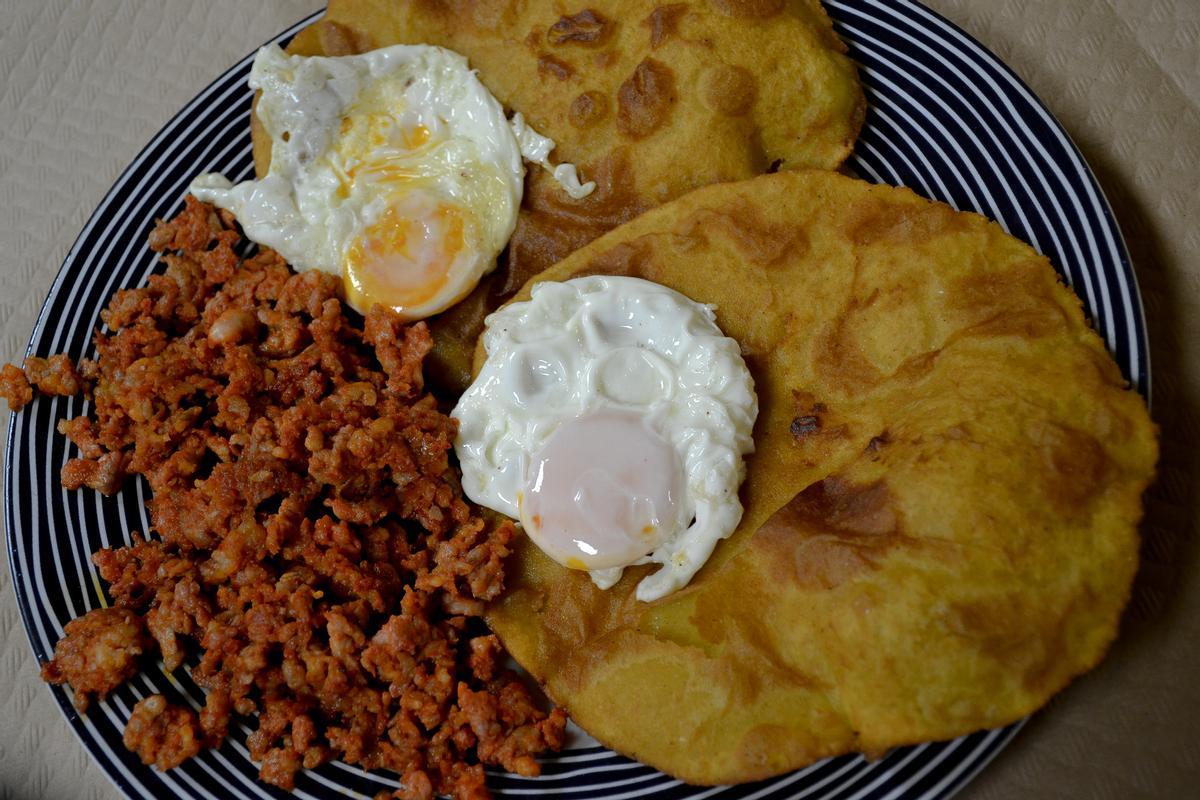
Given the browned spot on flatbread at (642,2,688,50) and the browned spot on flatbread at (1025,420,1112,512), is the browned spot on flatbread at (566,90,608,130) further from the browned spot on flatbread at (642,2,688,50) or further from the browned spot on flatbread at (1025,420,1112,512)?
the browned spot on flatbread at (1025,420,1112,512)

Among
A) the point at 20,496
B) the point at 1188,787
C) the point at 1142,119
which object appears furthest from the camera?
the point at 1142,119

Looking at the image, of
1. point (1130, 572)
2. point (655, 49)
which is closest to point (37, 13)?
point (655, 49)

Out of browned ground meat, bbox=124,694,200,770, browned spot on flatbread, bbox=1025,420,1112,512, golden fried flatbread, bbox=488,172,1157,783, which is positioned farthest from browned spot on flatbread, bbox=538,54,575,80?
browned ground meat, bbox=124,694,200,770

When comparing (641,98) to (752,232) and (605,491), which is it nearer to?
(752,232)

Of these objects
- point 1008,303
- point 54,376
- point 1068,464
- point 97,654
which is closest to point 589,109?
point 1008,303

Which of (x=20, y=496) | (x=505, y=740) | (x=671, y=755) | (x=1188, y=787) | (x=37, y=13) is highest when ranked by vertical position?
(x=1188, y=787)

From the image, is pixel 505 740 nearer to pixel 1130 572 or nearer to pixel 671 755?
pixel 671 755
